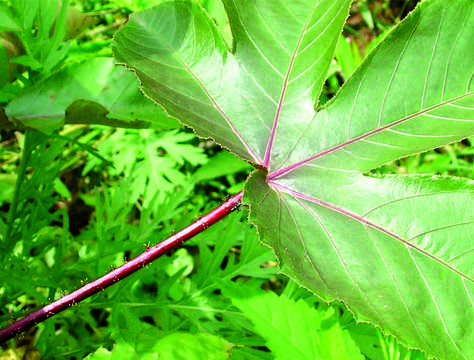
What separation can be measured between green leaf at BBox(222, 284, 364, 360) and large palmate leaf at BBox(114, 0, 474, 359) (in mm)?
182

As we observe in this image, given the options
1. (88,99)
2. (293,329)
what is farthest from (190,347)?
(88,99)

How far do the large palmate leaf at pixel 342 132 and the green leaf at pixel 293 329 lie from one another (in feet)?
0.60

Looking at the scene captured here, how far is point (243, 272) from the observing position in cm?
136

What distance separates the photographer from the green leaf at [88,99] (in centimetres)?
102

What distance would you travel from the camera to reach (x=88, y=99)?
1.04 metres

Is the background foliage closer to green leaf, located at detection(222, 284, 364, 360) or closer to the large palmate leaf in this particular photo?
green leaf, located at detection(222, 284, 364, 360)

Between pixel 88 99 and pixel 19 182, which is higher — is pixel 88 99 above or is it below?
above

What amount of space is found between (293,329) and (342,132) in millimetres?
339

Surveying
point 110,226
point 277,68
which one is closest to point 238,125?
point 277,68

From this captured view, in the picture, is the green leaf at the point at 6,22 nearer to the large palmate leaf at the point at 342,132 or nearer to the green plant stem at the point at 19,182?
the green plant stem at the point at 19,182

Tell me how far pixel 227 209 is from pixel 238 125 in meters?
0.14

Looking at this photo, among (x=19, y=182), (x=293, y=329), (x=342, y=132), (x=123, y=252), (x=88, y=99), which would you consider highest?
(x=342, y=132)

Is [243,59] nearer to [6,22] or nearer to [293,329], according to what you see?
[293,329]

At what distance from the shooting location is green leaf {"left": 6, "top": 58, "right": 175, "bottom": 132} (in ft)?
3.35
